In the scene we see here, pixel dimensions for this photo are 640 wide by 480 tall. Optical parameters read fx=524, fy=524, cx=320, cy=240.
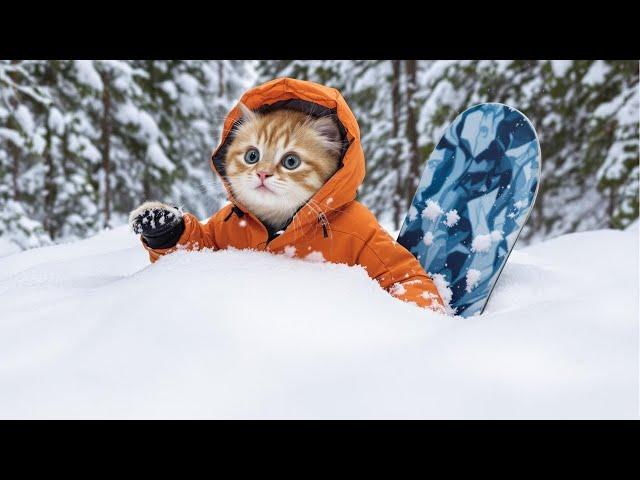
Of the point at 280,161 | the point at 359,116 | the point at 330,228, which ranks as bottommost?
the point at 359,116

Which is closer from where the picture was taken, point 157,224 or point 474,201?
point 157,224

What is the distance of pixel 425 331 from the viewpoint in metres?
1.64

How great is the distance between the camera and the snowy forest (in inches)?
284

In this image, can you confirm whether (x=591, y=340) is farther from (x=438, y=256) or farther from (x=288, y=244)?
(x=438, y=256)

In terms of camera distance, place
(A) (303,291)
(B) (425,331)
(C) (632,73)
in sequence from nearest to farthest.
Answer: (B) (425,331) → (A) (303,291) → (C) (632,73)

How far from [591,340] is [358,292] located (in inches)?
29.8

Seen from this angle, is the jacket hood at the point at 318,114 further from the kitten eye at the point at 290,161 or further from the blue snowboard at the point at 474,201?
the blue snowboard at the point at 474,201

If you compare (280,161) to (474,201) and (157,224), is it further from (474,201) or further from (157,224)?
(474,201)

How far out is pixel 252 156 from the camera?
255cm

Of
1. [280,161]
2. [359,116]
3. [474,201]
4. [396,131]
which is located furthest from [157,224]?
[359,116]

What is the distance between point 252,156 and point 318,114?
1.40 feet

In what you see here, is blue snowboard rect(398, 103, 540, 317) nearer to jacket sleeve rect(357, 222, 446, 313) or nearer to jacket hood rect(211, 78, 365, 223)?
jacket sleeve rect(357, 222, 446, 313)
